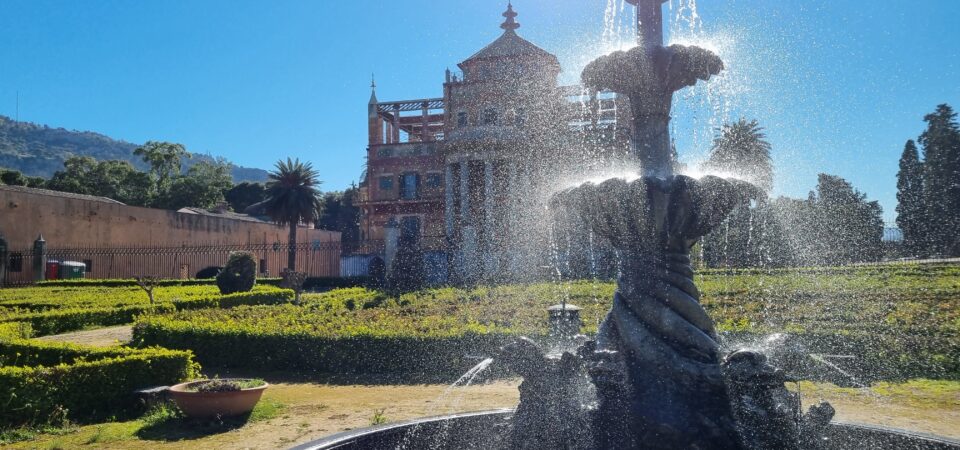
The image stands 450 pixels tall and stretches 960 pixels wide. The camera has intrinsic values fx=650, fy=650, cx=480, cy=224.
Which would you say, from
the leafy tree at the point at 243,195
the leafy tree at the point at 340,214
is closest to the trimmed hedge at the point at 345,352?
the leafy tree at the point at 340,214

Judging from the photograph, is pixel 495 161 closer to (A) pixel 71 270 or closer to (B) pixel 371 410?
(A) pixel 71 270

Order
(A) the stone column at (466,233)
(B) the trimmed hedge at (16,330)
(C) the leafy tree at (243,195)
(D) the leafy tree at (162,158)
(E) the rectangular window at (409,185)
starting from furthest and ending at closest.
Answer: (C) the leafy tree at (243,195)
(D) the leafy tree at (162,158)
(E) the rectangular window at (409,185)
(A) the stone column at (466,233)
(B) the trimmed hedge at (16,330)

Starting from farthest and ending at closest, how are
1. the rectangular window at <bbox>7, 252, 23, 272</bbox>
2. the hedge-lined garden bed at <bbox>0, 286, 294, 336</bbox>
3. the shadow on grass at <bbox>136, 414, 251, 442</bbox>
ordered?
1. the rectangular window at <bbox>7, 252, 23, 272</bbox>
2. the hedge-lined garden bed at <bbox>0, 286, 294, 336</bbox>
3. the shadow on grass at <bbox>136, 414, 251, 442</bbox>

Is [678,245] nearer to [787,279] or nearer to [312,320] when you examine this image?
[312,320]

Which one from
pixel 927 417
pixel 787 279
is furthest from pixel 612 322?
pixel 787 279

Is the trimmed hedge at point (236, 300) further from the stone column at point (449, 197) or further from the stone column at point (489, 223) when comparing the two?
the stone column at point (449, 197)

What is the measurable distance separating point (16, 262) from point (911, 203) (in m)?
43.0

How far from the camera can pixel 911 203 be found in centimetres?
3334

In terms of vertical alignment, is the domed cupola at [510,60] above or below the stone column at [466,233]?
above

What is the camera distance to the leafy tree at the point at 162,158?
175ft

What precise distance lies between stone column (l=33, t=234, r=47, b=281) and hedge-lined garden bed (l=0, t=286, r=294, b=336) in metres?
6.08

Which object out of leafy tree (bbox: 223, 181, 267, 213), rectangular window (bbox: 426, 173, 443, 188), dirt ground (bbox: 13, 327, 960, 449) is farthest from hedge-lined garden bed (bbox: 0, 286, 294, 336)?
leafy tree (bbox: 223, 181, 267, 213)

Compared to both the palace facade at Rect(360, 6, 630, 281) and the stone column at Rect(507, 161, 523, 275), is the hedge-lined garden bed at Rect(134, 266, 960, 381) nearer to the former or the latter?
the palace facade at Rect(360, 6, 630, 281)

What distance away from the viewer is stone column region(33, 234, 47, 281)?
28500mm
